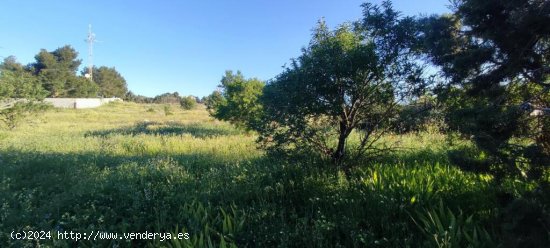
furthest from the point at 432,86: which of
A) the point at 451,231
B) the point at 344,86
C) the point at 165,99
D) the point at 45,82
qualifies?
the point at 165,99

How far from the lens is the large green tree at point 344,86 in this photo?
5.16 m

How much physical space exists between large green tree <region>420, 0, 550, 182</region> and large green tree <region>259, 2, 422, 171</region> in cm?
129

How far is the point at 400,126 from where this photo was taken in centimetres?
558

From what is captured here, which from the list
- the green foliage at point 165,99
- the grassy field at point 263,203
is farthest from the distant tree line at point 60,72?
the grassy field at point 263,203

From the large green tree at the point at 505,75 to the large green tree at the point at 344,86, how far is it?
129 cm

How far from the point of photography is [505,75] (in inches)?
127

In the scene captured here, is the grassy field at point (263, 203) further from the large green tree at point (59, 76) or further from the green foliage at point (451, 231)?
the large green tree at point (59, 76)

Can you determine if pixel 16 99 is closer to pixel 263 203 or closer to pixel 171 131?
pixel 171 131

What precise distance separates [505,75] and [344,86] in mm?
2400

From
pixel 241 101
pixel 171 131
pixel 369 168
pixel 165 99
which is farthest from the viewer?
pixel 165 99

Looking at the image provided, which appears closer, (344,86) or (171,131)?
(344,86)

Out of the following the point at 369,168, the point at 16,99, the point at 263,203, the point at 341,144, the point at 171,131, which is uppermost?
the point at 16,99

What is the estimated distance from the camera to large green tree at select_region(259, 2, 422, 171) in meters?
5.16

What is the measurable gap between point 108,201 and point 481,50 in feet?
18.3
